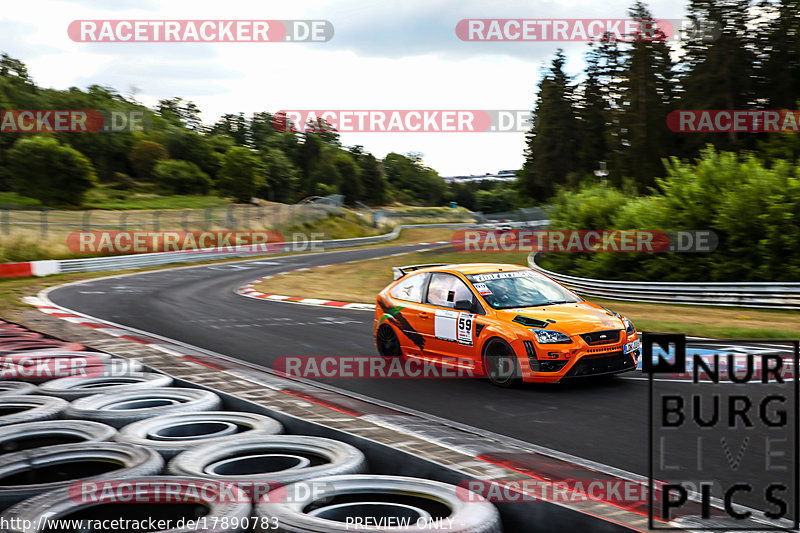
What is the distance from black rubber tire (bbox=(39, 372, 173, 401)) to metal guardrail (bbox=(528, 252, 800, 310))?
15393 mm

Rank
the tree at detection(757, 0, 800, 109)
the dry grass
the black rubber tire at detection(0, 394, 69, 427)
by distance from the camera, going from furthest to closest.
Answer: the tree at detection(757, 0, 800, 109)
the dry grass
the black rubber tire at detection(0, 394, 69, 427)

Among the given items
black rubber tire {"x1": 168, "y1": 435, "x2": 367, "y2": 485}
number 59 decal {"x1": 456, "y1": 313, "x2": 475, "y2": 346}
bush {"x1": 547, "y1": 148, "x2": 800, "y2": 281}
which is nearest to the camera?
black rubber tire {"x1": 168, "y1": 435, "x2": 367, "y2": 485}

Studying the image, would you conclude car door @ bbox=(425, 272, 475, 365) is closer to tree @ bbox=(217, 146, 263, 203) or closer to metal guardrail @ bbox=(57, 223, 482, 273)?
metal guardrail @ bbox=(57, 223, 482, 273)

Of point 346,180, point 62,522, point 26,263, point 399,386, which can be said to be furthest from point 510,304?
point 346,180

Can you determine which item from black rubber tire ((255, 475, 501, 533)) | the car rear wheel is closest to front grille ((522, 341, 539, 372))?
the car rear wheel

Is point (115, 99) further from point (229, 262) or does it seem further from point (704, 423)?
point (704, 423)

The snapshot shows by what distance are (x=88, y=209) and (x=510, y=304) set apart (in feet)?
190

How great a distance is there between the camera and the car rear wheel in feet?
33.3

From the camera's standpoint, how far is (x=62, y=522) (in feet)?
12.4

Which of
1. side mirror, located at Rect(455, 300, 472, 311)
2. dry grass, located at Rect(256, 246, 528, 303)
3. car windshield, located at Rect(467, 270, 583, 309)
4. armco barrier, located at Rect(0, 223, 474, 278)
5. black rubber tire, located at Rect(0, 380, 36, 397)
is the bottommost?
dry grass, located at Rect(256, 246, 528, 303)

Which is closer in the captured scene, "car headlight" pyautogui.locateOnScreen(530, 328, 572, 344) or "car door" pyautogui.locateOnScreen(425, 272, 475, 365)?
"car headlight" pyautogui.locateOnScreen(530, 328, 572, 344)

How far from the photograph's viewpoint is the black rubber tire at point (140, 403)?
600 cm

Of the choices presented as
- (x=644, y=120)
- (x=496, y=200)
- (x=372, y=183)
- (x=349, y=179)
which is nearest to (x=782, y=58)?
(x=644, y=120)

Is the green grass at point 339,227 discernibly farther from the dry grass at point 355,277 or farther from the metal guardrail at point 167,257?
the dry grass at point 355,277
